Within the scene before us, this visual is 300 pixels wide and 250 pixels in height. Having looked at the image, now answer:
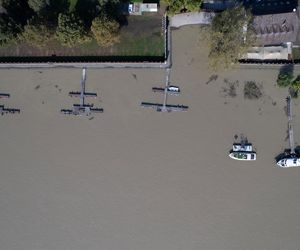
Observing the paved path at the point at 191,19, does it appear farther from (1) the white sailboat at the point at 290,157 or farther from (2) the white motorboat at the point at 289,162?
(2) the white motorboat at the point at 289,162

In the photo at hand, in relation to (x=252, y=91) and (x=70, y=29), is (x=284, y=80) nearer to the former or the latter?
(x=252, y=91)

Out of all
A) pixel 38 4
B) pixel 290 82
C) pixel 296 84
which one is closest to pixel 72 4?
pixel 38 4

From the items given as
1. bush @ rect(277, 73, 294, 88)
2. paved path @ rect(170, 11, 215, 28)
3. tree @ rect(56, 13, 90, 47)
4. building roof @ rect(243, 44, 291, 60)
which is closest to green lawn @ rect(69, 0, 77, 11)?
tree @ rect(56, 13, 90, 47)

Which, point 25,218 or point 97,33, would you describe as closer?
point 97,33

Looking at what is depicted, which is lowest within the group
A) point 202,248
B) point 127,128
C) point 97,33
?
point 202,248

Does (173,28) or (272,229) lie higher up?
(173,28)

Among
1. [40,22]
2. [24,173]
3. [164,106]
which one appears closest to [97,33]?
[40,22]

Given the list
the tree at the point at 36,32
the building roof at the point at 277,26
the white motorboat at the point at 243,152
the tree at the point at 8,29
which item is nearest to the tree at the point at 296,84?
the building roof at the point at 277,26

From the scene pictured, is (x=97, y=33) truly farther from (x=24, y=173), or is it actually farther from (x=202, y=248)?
(x=202, y=248)
